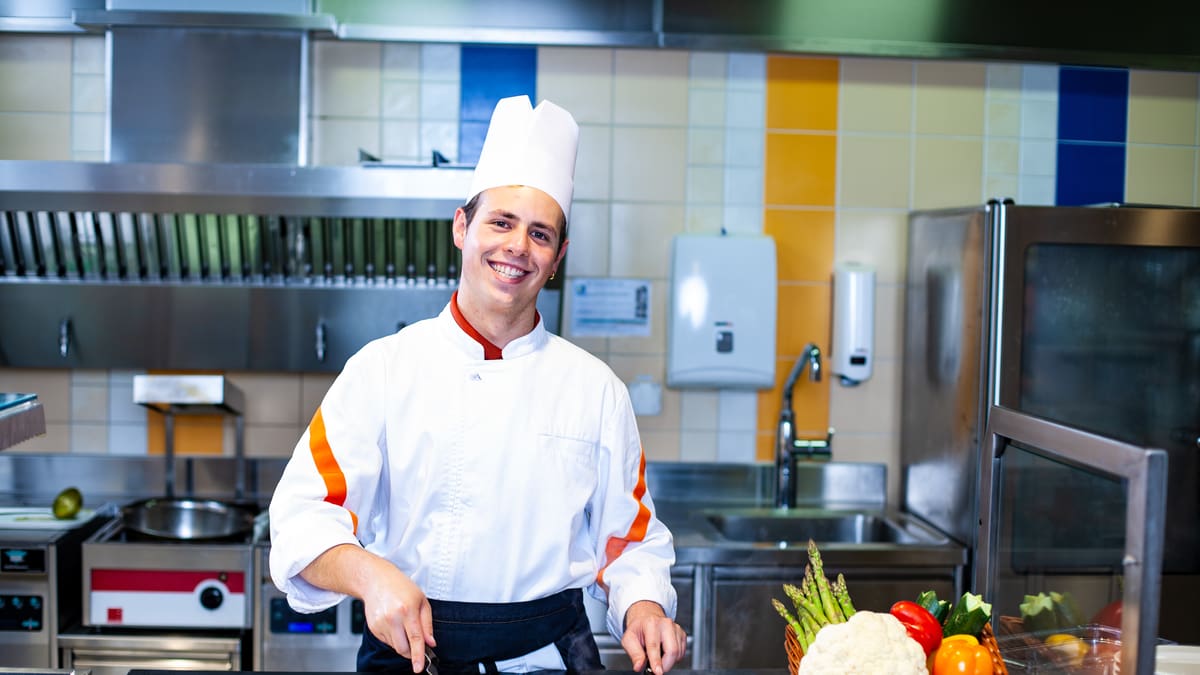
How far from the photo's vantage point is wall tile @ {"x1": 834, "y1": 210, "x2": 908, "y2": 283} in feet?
11.2

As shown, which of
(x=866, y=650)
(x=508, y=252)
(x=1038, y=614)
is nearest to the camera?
(x=866, y=650)

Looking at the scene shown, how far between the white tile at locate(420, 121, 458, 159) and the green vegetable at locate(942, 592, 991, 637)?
2.34 m

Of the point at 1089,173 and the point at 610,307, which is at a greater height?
the point at 1089,173

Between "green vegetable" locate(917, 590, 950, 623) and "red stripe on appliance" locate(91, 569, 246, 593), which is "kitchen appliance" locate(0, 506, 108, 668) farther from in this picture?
"green vegetable" locate(917, 590, 950, 623)

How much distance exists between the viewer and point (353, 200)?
2.80 m

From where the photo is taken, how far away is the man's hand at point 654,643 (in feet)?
5.20

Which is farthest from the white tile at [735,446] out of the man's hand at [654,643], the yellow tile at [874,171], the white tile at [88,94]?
the white tile at [88,94]

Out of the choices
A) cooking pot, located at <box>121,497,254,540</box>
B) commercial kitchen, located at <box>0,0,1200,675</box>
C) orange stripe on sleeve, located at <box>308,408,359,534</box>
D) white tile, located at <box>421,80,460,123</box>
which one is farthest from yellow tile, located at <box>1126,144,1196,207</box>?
cooking pot, located at <box>121,497,254,540</box>

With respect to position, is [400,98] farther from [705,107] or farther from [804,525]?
[804,525]

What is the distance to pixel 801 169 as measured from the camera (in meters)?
3.42

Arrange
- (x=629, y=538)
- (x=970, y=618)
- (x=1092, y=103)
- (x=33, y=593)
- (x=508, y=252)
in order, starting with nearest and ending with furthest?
(x=970, y=618) → (x=508, y=252) → (x=629, y=538) → (x=33, y=593) → (x=1092, y=103)

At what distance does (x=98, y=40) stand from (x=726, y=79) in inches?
76.8

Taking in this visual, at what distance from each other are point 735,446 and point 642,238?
74 cm

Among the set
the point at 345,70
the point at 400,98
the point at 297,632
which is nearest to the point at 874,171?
the point at 400,98
